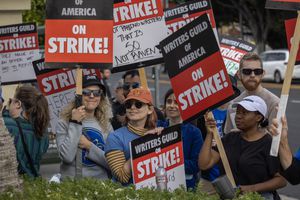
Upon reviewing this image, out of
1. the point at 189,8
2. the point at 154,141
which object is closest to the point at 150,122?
the point at 154,141

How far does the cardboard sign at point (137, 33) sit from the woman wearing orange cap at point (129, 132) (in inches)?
54.0

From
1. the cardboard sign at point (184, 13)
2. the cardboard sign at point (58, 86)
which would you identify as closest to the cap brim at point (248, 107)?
the cardboard sign at point (184, 13)

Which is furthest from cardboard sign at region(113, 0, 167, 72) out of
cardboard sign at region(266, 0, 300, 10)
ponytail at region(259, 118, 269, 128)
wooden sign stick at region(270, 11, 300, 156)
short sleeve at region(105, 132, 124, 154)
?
wooden sign stick at region(270, 11, 300, 156)

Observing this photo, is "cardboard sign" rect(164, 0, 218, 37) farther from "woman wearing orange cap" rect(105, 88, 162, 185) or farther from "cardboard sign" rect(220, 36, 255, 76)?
"woman wearing orange cap" rect(105, 88, 162, 185)

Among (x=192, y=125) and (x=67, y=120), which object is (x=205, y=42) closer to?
(x=192, y=125)

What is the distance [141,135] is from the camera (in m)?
6.68

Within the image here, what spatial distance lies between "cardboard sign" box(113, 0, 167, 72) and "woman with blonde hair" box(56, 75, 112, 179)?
2.58ft

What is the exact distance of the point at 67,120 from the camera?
713 centimetres

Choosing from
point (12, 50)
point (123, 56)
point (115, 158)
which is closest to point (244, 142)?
point (115, 158)

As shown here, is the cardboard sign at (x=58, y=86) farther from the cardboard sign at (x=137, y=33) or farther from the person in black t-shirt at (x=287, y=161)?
the person in black t-shirt at (x=287, y=161)

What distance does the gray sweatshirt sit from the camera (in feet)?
22.7

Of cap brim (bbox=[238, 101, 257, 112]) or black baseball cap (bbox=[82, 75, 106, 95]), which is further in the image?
black baseball cap (bbox=[82, 75, 106, 95])

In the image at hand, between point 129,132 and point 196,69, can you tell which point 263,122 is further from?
point 129,132

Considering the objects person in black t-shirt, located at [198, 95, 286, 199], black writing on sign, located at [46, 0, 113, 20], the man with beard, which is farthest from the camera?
the man with beard
